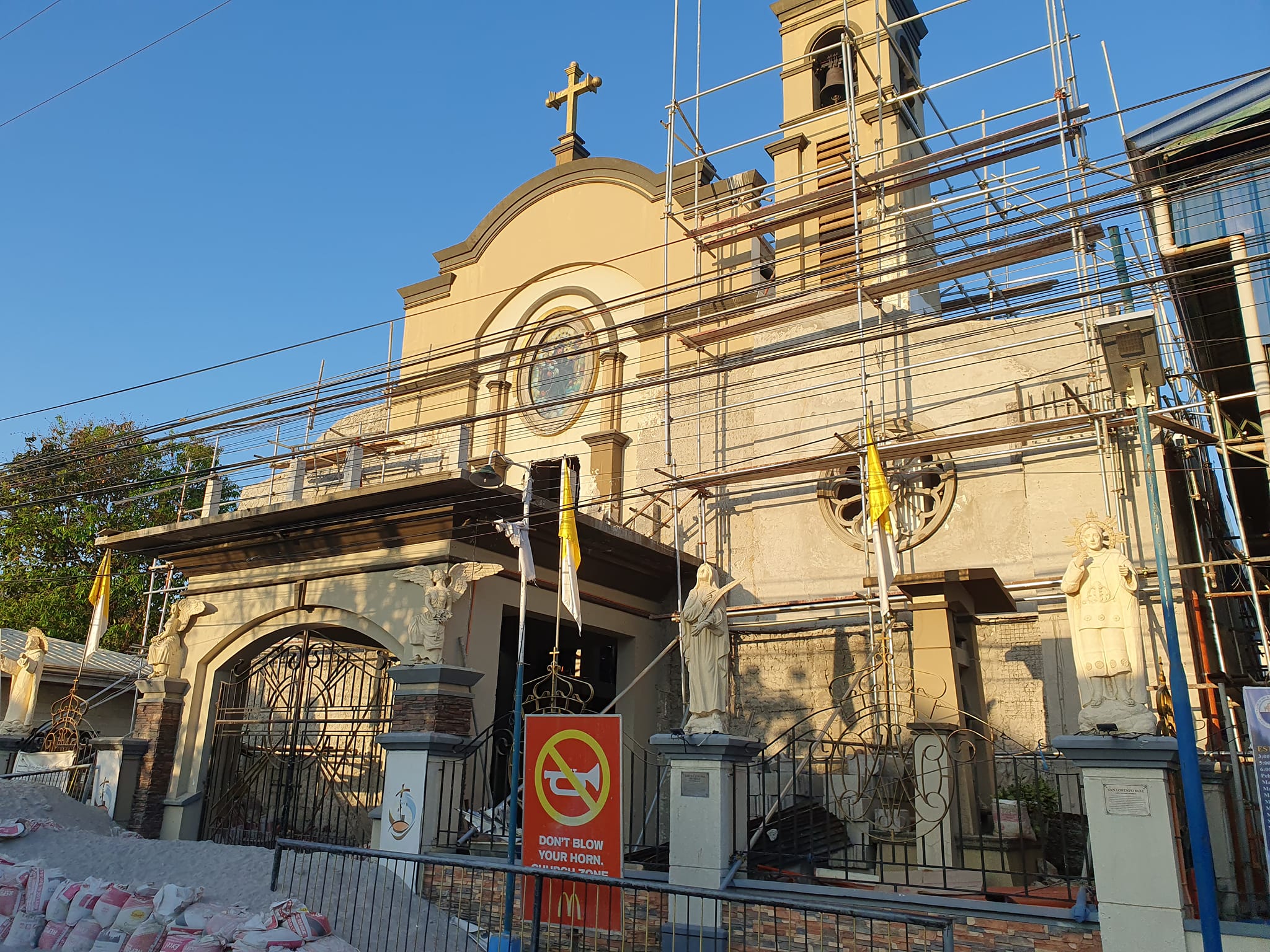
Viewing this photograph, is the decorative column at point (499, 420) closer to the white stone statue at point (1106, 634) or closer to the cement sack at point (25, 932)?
the cement sack at point (25, 932)

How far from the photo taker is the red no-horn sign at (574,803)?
844 cm

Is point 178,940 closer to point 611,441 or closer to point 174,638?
point 174,638

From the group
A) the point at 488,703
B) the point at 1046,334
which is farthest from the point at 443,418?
the point at 1046,334

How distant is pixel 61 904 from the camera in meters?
10.4

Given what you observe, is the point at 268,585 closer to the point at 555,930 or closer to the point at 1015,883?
the point at 555,930

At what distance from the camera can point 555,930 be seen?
10117mm

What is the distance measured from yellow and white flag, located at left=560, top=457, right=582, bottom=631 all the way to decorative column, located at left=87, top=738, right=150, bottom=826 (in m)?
8.06

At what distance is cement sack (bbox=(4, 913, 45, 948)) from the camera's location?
33.5ft

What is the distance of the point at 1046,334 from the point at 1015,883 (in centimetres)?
825

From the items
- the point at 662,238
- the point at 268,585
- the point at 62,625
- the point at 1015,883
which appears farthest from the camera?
the point at 62,625

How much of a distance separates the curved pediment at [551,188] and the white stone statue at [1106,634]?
13326 mm

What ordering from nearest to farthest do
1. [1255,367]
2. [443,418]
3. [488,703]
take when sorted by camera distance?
[1255,367]
[488,703]
[443,418]

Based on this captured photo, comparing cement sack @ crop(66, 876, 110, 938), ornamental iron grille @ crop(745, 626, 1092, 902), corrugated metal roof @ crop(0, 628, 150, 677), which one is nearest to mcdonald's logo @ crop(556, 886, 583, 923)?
ornamental iron grille @ crop(745, 626, 1092, 902)

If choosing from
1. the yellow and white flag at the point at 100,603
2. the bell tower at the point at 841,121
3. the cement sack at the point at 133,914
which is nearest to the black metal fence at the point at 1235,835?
the bell tower at the point at 841,121
